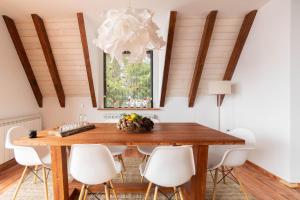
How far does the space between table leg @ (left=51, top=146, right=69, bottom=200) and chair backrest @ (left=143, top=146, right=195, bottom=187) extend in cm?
87

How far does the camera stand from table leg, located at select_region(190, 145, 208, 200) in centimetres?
221

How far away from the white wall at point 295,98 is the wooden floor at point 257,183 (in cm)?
25

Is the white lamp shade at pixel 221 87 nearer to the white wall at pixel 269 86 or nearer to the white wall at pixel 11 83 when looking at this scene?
the white wall at pixel 269 86

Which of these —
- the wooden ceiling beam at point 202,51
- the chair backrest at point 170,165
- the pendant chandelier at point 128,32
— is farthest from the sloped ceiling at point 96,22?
the chair backrest at point 170,165

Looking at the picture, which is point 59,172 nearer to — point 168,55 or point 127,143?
point 127,143

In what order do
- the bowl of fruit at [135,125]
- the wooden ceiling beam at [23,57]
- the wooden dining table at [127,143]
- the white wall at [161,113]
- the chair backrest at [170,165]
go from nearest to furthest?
the chair backrest at [170,165]
the wooden dining table at [127,143]
the bowl of fruit at [135,125]
the wooden ceiling beam at [23,57]
the white wall at [161,113]

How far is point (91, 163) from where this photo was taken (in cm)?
193

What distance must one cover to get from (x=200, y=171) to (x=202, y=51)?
239 cm

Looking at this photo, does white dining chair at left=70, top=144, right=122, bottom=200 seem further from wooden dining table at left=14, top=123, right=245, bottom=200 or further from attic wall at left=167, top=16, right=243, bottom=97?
attic wall at left=167, top=16, right=243, bottom=97

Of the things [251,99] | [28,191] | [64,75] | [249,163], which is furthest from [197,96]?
[28,191]

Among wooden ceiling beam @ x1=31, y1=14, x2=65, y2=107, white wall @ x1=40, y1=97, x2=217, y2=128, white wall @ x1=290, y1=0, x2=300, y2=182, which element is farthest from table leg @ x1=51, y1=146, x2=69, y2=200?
white wall @ x1=290, y1=0, x2=300, y2=182

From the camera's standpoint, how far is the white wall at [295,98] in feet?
9.63

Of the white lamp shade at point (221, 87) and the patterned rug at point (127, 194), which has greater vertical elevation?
the white lamp shade at point (221, 87)

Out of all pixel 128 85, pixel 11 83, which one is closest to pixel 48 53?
pixel 11 83
